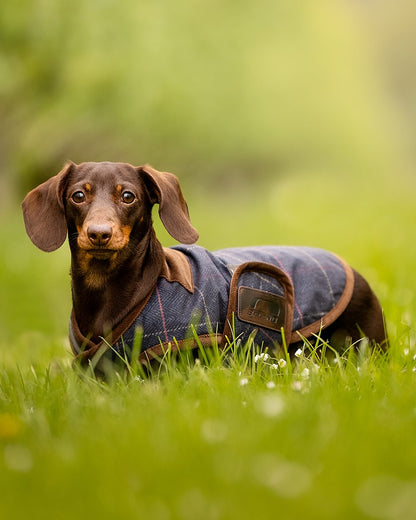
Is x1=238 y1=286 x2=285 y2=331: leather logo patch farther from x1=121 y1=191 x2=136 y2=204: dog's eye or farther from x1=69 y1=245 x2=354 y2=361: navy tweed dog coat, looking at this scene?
x1=121 y1=191 x2=136 y2=204: dog's eye

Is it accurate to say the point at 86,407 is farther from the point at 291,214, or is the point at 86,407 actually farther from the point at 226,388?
the point at 291,214

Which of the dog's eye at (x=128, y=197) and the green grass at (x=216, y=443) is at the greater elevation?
the dog's eye at (x=128, y=197)

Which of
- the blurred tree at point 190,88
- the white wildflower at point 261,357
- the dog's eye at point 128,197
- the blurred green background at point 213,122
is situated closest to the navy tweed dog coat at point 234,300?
the white wildflower at point 261,357

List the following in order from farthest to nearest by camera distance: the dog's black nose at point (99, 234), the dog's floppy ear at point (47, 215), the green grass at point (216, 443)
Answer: the dog's floppy ear at point (47, 215) → the dog's black nose at point (99, 234) → the green grass at point (216, 443)

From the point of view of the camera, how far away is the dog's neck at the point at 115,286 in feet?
9.39

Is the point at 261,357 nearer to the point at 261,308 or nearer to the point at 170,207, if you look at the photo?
the point at 261,308

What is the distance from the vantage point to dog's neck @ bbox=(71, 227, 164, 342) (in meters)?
2.86

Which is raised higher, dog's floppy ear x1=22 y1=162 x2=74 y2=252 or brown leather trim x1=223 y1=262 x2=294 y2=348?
dog's floppy ear x1=22 y1=162 x2=74 y2=252

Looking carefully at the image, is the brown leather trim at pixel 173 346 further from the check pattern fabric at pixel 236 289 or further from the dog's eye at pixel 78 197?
the dog's eye at pixel 78 197

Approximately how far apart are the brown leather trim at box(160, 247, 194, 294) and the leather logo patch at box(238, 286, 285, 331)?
0.25 meters

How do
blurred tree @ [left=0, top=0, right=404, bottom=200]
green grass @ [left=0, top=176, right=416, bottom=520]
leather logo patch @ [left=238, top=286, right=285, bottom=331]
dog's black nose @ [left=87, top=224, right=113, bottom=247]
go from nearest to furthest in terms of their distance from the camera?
green grass @ [left=0, top=176, right=416, bottom=520]
dog's black nose @ [left=87, top=224, right=113, bottom=247]
leather logo patch @ [left=238, top=286, right=285, bottom=331]
blurred tree @ [left=0, top=0, right=404, bottom=200]

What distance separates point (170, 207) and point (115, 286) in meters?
0.42

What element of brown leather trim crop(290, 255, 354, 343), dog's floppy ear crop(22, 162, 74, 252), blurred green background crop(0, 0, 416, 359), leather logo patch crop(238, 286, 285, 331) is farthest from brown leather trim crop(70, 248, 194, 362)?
blurred green background crop(0, 0, 416, 359)

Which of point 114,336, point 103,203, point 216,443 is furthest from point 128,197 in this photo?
point 216,443
